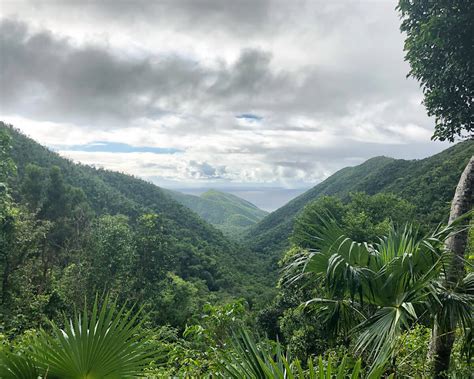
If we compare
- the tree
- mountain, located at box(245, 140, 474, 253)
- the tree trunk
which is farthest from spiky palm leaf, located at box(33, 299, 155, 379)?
the tree

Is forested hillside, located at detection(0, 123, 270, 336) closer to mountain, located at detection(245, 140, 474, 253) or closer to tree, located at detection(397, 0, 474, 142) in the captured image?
tree, located at detection(397, 0, 474, 142)

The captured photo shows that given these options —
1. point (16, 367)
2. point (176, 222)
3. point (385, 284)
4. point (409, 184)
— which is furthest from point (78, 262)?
point (176, 222)

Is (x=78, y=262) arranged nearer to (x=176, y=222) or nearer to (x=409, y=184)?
(x=409, y=184)

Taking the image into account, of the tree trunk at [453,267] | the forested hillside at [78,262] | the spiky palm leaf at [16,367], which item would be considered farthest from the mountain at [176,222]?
the spiky palm leaf at [16,367]

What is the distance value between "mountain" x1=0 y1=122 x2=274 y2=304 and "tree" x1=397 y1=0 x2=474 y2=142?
2364 cm

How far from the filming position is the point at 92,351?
2172mm

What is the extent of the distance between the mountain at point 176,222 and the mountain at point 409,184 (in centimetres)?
1455

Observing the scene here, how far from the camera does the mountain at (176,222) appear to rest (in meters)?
39.6

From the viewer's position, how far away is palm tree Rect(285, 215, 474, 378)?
268 centimetres

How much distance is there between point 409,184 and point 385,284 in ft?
133

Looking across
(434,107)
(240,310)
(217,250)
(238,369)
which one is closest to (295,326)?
(240,310)

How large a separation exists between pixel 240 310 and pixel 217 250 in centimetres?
5019

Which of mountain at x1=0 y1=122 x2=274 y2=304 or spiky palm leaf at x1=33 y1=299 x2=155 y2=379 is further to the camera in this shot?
mountain at x1=0 y1=122 x2=274 y2=304

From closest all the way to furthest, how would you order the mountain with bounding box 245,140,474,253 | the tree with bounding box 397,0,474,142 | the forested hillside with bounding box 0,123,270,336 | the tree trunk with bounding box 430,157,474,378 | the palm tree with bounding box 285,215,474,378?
the palm tree with bounding box 285,215,474,378
the tree trunk with bounding box 430,157,474,378
the tree with bounding box 397,0,474,142
the forested hillside with bounding box 0,123,270,336
the mountain with bounding box 245,140,474,253
